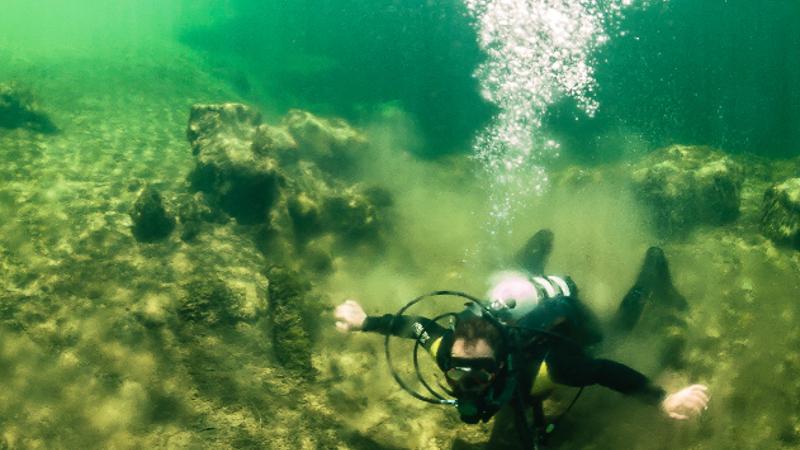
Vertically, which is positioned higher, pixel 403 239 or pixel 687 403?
pixel 403 239

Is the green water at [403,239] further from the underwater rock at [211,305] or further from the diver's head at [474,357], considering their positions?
the diver's head at [474,357]

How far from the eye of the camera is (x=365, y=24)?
21484 mm

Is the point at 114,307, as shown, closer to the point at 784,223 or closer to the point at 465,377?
the point at 465,377

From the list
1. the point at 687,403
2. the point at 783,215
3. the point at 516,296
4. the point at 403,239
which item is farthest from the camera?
the point at 403,239

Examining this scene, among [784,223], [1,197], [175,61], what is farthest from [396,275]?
[175,61]

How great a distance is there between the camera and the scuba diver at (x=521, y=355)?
9.55ft

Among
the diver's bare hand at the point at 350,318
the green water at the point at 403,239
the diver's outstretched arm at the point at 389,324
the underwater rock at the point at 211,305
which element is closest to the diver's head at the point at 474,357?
the diver's outstretched arm at the point at 389,324

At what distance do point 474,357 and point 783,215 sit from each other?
760 cm

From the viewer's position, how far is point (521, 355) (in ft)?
10.5

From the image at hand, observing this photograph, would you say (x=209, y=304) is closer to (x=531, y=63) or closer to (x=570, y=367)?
(x=570, y=367)

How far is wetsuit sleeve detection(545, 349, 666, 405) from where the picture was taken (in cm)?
320

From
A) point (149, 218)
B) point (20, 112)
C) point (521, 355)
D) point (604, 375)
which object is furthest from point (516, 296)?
point (20, 112)

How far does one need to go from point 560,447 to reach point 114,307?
5.89m

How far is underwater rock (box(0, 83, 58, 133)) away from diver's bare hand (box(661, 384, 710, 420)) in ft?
49.9
